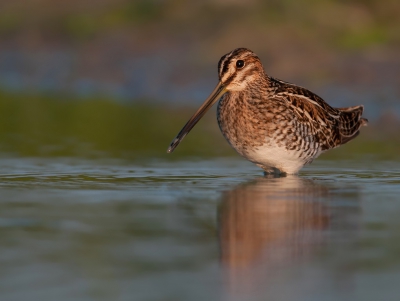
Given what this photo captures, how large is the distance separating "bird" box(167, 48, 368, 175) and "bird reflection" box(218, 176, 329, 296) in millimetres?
385

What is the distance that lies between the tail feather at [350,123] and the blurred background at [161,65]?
397 mm

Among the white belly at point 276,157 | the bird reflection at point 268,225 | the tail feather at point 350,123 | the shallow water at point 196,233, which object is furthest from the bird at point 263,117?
the tail feather at point 350,123

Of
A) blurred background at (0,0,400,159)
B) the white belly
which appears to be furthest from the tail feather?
the white belly

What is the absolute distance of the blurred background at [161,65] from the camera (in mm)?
12203

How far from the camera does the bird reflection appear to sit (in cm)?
563

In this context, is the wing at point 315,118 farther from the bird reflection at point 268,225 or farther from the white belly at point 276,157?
the bird reflection at point 268,225

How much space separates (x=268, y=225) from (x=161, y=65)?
10562mm

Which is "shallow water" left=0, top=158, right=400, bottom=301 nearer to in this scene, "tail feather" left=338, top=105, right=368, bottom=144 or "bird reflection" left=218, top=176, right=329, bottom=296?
"bird reflection" left=218, top=176, right=329, bottom=296

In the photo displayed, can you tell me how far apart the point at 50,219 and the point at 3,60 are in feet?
46.0

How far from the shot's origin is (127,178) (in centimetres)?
897

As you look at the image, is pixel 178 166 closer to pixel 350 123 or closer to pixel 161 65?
pixel 350 123

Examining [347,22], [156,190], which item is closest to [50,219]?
[156,190]

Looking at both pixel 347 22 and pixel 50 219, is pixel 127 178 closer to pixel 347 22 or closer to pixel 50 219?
pixel 50 219

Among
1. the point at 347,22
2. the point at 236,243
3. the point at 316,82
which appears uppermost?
the point at 347,22
